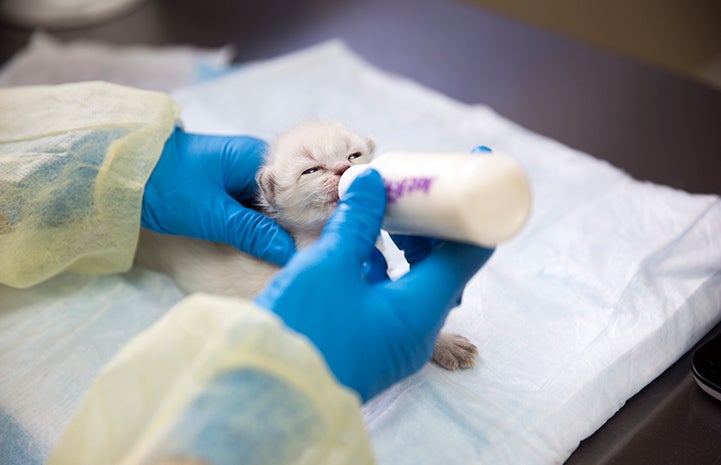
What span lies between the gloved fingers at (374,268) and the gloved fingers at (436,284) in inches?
3.9

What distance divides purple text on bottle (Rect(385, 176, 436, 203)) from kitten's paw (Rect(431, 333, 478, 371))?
0.29 metres

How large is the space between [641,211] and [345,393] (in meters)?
0.84

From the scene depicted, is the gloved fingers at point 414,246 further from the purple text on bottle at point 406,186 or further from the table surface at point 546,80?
the table surface at point 546,80

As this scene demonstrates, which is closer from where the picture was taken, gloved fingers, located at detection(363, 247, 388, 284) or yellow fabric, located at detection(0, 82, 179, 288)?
gloved fingers, located at detection(363, 247, 388, 284)

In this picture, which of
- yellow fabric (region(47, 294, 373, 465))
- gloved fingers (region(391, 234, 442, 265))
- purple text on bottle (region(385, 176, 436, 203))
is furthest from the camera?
gloved fingers (region(391, 234, 442, 265))

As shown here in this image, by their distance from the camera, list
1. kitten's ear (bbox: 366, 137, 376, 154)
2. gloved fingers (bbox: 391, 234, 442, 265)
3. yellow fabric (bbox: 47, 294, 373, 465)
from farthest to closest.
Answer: kitten's ear (bbox: 366, 137, 376, 154), gloved fingers (bbox: 391, 234, 442, 265), yellow fabric (bbox: 47, 294, 373, 465)

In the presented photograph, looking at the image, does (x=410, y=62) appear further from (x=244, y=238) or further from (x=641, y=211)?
(x=244, y=238)

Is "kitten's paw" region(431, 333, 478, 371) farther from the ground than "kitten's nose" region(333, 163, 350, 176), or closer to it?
closer to it

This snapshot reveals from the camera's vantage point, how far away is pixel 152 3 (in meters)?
2.64

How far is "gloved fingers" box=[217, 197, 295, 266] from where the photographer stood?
1086 millimetres

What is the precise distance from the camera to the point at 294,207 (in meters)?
1.09

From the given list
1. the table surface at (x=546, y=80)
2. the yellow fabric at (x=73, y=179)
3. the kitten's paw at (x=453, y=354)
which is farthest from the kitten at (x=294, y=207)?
the table surface at (x=546, y=80)

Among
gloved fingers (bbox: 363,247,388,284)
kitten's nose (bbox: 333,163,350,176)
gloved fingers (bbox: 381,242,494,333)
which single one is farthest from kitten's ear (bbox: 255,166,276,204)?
gloved fingers (bbox: 381,242,494,333)

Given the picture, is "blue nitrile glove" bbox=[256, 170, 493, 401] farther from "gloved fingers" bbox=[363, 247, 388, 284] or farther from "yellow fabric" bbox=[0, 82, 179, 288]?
"yellow fabric" bbox=[0, 82, 179, 288]
